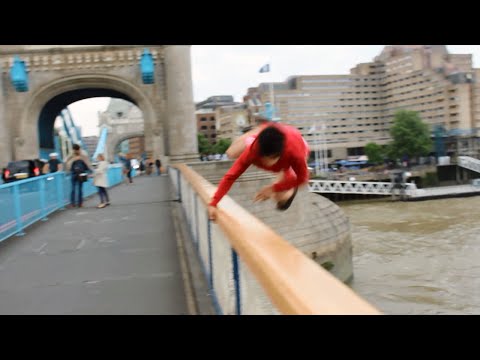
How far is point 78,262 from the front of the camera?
6.04 meters

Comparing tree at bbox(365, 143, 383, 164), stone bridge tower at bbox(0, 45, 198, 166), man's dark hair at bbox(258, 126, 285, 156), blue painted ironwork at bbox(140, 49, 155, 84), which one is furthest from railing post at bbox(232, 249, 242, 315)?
tree at bbox(365, 143, 383, 164)

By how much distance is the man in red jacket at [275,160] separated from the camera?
12.0 ft

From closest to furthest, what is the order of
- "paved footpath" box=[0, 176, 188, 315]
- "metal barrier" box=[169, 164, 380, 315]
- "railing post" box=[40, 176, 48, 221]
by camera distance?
"metal barrier" box=[169, 164, 380, 315] < "paved footpath" box=[0, 176, 188, 315] < "railing post" box=[40, 176, 48, 221]

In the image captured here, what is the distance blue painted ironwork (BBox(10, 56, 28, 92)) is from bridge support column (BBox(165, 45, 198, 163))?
715cm

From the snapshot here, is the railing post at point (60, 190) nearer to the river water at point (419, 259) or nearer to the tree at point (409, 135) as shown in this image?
the river water at point (419, 259)

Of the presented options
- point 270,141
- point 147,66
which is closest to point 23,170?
point 147,66

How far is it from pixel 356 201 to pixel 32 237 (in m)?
43.8

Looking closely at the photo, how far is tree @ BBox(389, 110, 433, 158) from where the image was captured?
227ft

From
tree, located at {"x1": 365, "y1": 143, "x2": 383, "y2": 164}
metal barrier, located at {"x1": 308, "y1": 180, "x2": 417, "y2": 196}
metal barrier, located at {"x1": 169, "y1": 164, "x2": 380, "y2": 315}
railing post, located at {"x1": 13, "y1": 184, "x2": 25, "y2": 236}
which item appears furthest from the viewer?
tree, located at {"x1": 365, "y1": 143, "x2": 383, "y2": 164}

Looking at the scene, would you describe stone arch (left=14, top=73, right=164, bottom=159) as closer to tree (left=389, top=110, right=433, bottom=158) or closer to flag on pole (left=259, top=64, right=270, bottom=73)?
flag on pole (left=259, top=64, right=270, bottom=73)

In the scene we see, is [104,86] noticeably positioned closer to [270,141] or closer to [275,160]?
[275,160]
